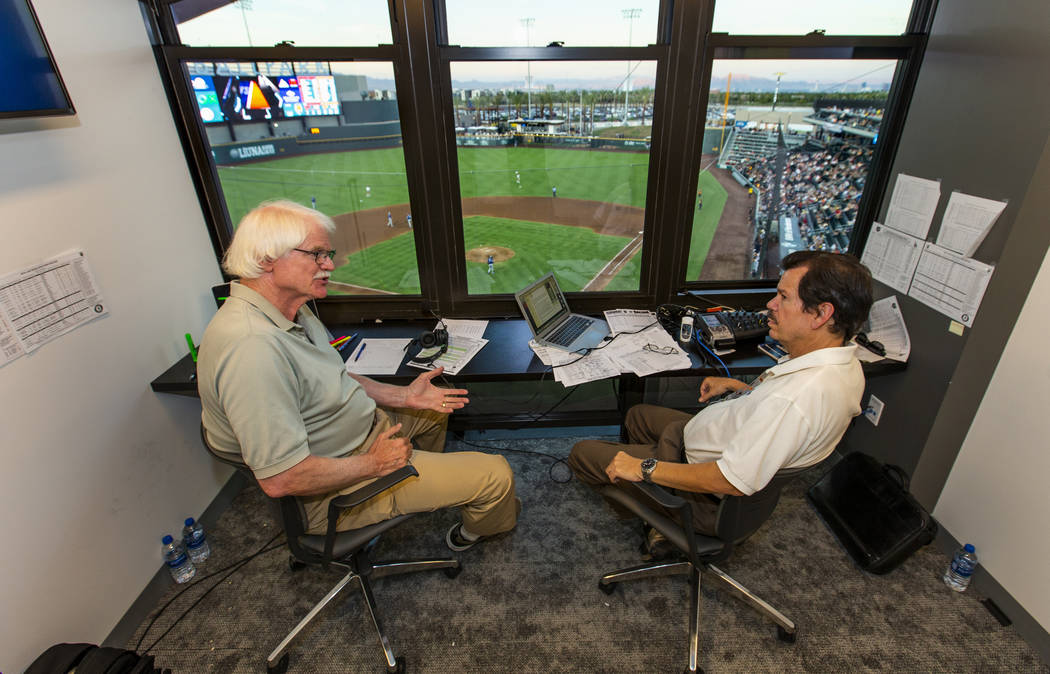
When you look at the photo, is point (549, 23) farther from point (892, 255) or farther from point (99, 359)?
point (99, 359)

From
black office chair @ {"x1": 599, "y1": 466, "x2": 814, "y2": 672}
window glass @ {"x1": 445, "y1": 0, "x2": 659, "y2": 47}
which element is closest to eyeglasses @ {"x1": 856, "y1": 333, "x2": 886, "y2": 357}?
black office chair @ {"x1": 599, "y1": 466, "x2": 814, "y2": 672}

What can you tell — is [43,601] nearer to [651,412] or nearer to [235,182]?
[235,182]

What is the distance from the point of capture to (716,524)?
1.37m

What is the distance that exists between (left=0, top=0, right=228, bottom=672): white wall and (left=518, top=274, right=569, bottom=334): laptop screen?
151 cm

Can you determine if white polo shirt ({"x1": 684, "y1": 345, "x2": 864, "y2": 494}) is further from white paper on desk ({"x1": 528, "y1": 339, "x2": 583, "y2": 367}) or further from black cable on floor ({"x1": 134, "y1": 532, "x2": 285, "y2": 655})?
black cable on floor ({"x1": 134, "y1": 532, "x2": 285, "y2": 655})

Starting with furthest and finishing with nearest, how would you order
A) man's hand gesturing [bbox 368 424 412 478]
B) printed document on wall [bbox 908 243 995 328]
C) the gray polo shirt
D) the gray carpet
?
printed document on wall [bbox 908 243 995 328] < the gray carpet < man's hand gesturing [bbox 368 424 412 478] < the gray polo shirt

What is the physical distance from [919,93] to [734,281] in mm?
1056

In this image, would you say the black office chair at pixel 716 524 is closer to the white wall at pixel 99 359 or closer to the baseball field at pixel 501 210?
the baseball field at pixel 501 210

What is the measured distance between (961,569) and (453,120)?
2.71 m

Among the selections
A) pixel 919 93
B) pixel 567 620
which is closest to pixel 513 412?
pixel 567 620

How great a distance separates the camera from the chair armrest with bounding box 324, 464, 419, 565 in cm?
128

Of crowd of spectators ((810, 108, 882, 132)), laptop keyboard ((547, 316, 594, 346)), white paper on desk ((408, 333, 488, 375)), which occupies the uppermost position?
crowd of spectators ((810, 108, 882, 132))

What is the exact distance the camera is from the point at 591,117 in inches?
85.7

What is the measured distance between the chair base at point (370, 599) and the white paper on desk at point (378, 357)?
2.42 feet
